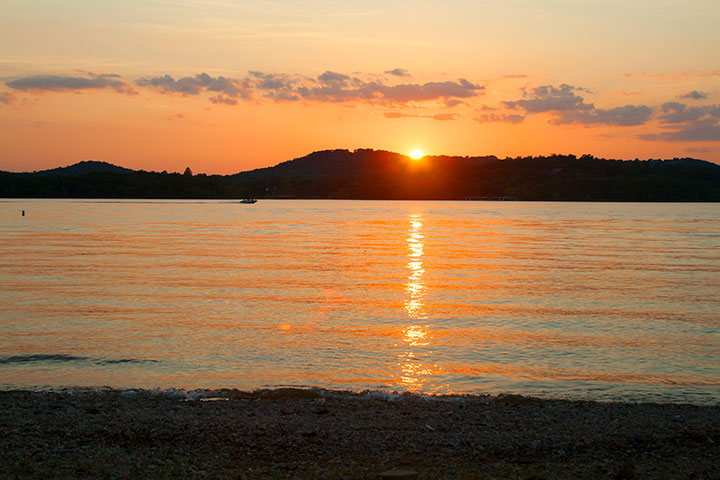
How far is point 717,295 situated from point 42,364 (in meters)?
25.3

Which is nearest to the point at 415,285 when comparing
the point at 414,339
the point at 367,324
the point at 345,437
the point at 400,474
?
the point at 367,324

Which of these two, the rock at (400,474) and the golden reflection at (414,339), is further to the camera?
the golden reflection at (414,339)

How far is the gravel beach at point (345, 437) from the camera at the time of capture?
30.7ft

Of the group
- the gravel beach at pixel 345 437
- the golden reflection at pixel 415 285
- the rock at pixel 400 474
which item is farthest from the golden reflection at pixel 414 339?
the rock at pixel 400 474

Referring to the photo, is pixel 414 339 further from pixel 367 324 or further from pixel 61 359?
pixel 61 359

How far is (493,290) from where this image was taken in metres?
29.7

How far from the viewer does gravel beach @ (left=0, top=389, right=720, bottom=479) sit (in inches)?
368

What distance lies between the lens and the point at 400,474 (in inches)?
358

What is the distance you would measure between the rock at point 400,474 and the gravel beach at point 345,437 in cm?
1

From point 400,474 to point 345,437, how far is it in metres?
1.83

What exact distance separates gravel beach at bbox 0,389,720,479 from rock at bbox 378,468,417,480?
13 millimetres

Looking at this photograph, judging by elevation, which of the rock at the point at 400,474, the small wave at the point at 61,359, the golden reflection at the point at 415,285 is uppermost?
the rock at the point at 400,474

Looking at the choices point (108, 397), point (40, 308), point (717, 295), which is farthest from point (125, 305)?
point (717, 295)

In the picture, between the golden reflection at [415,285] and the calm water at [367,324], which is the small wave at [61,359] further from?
the golden reflection at [415,285]
